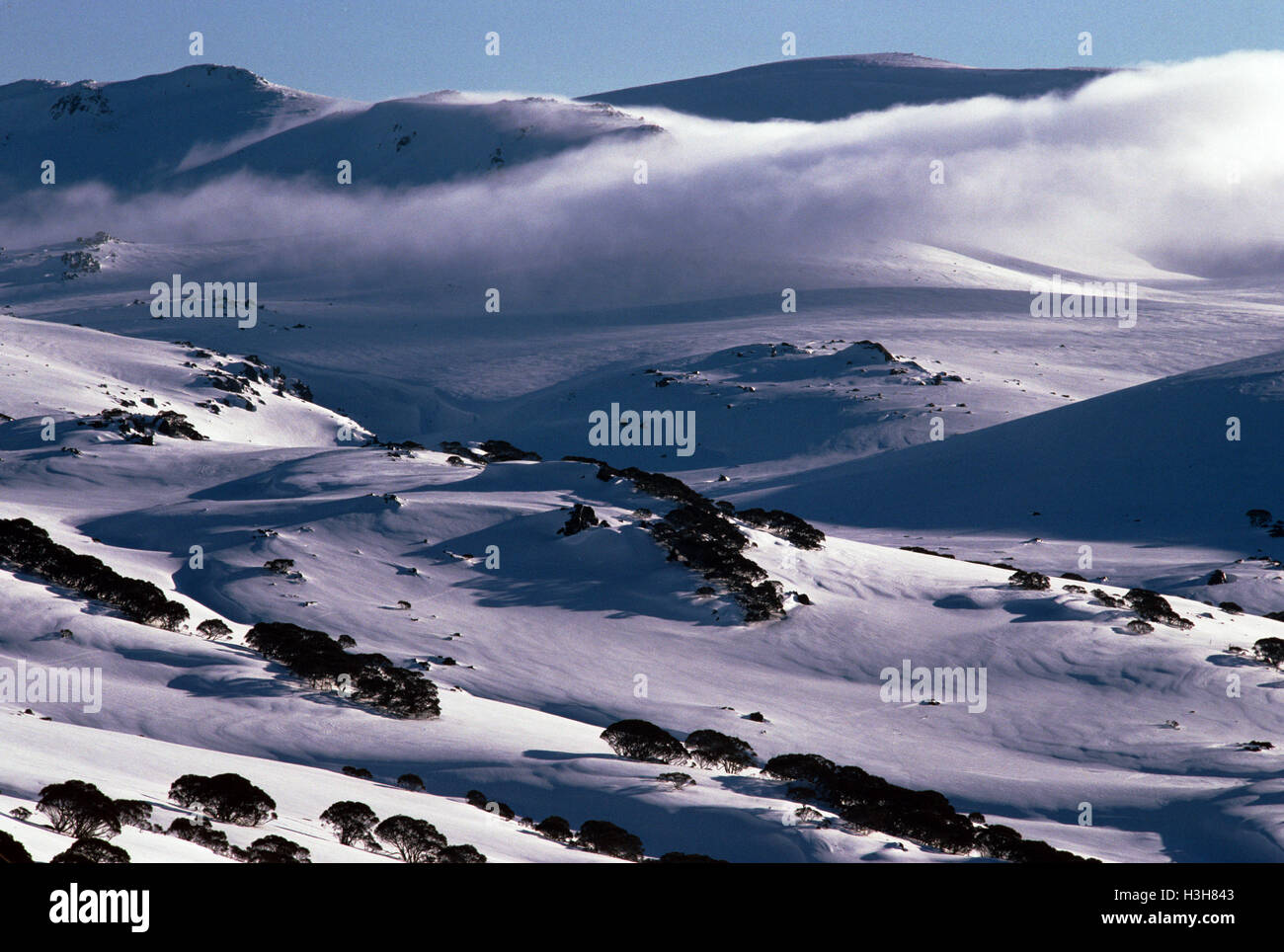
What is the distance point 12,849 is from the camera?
1349 centimetres

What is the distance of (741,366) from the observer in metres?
111

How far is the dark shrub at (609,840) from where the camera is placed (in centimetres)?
2366

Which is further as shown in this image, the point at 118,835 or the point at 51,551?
the point at 51,551

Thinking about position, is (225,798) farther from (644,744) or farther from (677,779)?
(644,744)

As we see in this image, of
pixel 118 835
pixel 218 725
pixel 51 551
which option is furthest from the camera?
pixel 51 551

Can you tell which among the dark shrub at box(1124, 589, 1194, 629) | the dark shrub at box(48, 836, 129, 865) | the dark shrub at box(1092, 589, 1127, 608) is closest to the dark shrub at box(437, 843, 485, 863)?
the dark shrub at box(48, 836, 129, 865)

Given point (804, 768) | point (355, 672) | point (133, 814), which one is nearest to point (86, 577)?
point (355, 672)

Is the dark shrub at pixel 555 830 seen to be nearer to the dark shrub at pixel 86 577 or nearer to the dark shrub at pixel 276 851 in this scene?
the dark shrub at pixel 276 851

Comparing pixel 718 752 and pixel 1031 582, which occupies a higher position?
pixel 1031 582

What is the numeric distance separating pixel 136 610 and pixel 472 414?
2906 inches

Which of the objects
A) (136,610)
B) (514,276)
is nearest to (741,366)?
Answer: (514,276)

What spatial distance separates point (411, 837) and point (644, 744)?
10.0 m
